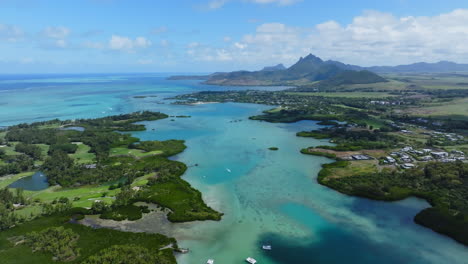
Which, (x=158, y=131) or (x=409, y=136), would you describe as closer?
(x=409, y=136)

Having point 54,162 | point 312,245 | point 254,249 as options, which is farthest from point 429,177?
point 54,162

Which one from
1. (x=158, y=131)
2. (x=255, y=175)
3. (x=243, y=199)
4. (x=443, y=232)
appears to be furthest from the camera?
(x=158, y=131)

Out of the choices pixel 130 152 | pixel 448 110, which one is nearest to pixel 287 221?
pixel 130 152

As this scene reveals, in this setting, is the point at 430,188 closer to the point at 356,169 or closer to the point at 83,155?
the point at 356,169

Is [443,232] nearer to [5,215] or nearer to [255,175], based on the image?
[255,175]

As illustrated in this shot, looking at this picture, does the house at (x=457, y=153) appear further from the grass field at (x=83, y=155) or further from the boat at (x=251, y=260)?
the grass field at (x=83, y=155)

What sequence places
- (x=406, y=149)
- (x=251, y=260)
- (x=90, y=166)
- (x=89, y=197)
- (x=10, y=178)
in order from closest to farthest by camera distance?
(x=251, y=260) → (x=89, y=197) → (x=10, y=178) → (x=90, y=166) → (x=406, y=149)

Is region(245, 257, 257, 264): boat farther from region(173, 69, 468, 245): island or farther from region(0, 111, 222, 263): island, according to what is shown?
region(173, 69, 468, 245): island

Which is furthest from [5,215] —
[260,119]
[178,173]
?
[260,119]

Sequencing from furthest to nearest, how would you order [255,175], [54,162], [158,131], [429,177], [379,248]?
[158,131] < [54,162] < [255,175] < [429,177] < [379,248]
